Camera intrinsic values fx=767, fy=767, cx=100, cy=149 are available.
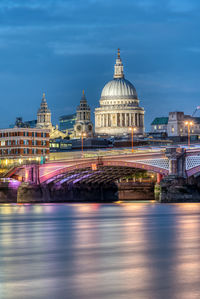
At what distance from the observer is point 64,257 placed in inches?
1348

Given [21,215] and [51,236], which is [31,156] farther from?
[51,236]

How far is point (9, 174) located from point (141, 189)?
71.7 feet

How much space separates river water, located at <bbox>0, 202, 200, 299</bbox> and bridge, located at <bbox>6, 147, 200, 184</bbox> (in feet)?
90.2

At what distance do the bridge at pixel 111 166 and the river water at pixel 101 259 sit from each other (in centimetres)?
2750

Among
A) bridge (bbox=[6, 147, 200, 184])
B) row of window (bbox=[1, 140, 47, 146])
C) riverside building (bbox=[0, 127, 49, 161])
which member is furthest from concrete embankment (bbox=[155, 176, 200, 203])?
row of window (bbox=[1, 140, 47, 146])

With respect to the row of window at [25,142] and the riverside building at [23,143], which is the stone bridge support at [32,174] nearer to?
the riverside building at [23,143]

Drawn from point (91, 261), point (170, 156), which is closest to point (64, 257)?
point (91, 261)

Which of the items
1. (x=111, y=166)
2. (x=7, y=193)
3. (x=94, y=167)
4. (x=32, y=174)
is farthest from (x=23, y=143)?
(x=94, y=167)

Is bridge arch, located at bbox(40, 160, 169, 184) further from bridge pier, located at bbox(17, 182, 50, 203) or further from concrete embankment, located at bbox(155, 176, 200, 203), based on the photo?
concrete embankment, located at bbox(155, 176, 200, 203)

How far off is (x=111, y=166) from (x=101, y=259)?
2435 inches

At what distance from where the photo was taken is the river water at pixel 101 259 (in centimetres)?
2536

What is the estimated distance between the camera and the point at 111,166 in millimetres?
94750

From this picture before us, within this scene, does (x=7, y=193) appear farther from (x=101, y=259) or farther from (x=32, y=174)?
(x=101, y=259)

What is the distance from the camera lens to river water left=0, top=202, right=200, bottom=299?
83.2ft
